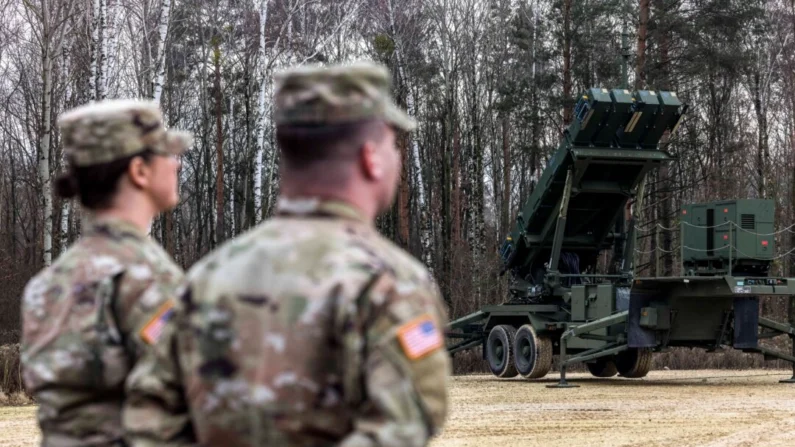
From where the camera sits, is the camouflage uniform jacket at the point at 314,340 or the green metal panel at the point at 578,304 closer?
the camouflage uniform jacket at the point at 314,340

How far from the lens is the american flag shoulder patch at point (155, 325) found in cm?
275

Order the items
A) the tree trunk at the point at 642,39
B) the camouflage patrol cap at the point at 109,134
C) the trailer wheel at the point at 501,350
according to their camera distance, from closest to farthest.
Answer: the camouflage patrol cap at the point at 109,134 < the trailer wheel at the point at 501,350 < the tree trunk at the point at 642,39

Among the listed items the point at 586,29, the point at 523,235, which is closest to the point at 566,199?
the point at 523,235

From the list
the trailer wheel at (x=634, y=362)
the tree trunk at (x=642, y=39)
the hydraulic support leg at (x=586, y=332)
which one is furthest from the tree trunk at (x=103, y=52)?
the tree trunk at (x=642, y=39)

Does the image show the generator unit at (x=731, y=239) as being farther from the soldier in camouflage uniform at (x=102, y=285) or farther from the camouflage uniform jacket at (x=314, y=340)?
the camouflage uniform jacket at (x=314, y=340)

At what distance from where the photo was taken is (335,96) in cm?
221

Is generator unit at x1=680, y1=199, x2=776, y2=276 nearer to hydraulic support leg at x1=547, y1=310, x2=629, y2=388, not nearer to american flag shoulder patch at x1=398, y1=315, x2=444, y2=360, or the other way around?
hydraulic support leg at x1=547, y1=310, x2=629, y2=388

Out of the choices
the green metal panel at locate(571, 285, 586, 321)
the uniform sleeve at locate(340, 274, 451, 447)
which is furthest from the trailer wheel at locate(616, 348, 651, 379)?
the uniform sleeve at locate(340, 274, 451, 447)

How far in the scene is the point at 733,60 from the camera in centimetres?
2828

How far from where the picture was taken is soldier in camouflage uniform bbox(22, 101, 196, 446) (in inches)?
112

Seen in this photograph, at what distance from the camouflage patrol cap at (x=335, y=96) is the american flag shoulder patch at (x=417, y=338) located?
16.2 inches

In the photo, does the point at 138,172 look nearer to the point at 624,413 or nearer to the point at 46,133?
the point at 624,413

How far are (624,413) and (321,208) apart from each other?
34.3 feet

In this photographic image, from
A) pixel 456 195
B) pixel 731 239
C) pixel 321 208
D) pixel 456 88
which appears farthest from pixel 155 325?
pixel 456 88
